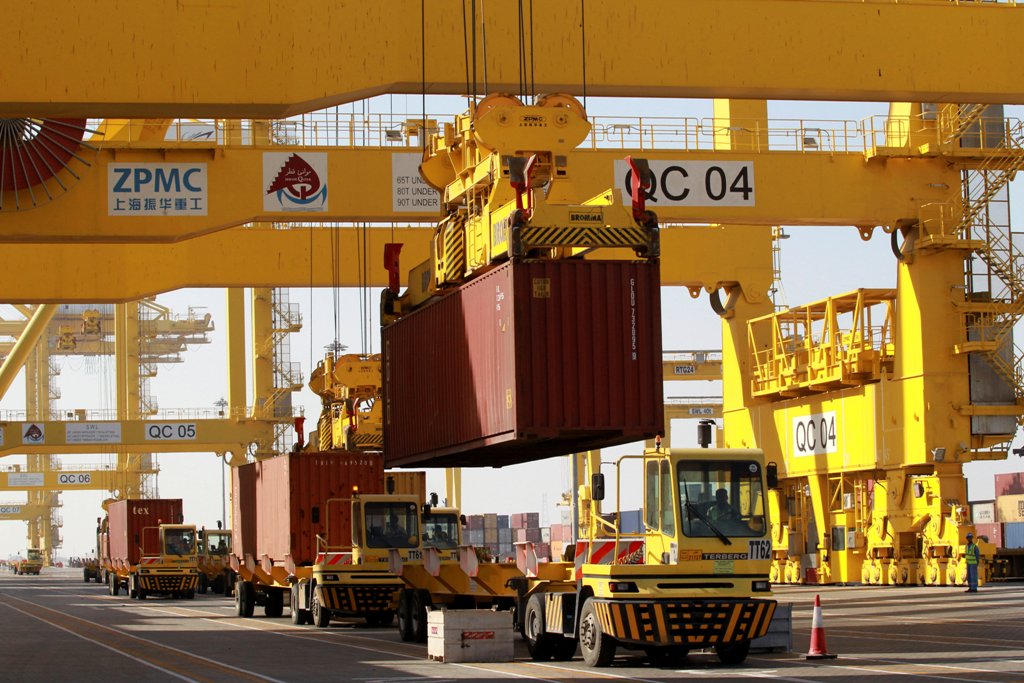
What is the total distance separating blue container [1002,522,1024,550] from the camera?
4138 centimetres

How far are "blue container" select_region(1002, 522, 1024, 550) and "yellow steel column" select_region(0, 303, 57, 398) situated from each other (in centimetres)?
2579

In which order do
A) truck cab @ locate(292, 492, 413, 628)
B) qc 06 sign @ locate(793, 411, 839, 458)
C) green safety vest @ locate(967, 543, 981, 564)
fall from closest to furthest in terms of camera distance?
truck cab @ locate(292, 492, 413, 628), green safety vest @ locate(967, 543, 981, 564), qc 06 sign @ locate(793, 411, 839, 458)

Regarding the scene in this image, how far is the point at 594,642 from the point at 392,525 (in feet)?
30.6

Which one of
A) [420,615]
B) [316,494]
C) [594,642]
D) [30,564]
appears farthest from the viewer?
[30,564]

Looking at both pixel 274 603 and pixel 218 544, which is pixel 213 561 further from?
pixel 274 603

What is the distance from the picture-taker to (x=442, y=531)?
2575 cm

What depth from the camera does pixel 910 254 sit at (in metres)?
31.3

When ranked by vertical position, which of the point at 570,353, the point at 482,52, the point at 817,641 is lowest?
the point at 817,641

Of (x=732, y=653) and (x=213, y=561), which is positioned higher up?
(x=732, y=653)

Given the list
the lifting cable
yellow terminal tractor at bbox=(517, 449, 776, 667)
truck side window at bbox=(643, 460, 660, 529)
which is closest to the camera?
yellow terminal tractor at bbox=(517, 449, 776, 667)

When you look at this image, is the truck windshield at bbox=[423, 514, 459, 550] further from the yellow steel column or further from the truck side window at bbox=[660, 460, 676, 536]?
the yellow steel column

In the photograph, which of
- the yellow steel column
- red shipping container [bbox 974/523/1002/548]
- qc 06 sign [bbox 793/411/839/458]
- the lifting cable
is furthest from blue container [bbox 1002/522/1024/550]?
the yellow steel column

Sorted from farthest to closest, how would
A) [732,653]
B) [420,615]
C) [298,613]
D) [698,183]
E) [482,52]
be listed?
1. [698,183]
2. [298,613]
3. [420,615]
4. [482,52]
5. [732,653]

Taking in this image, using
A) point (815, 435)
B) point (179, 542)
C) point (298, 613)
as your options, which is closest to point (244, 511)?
point (298, 613)
